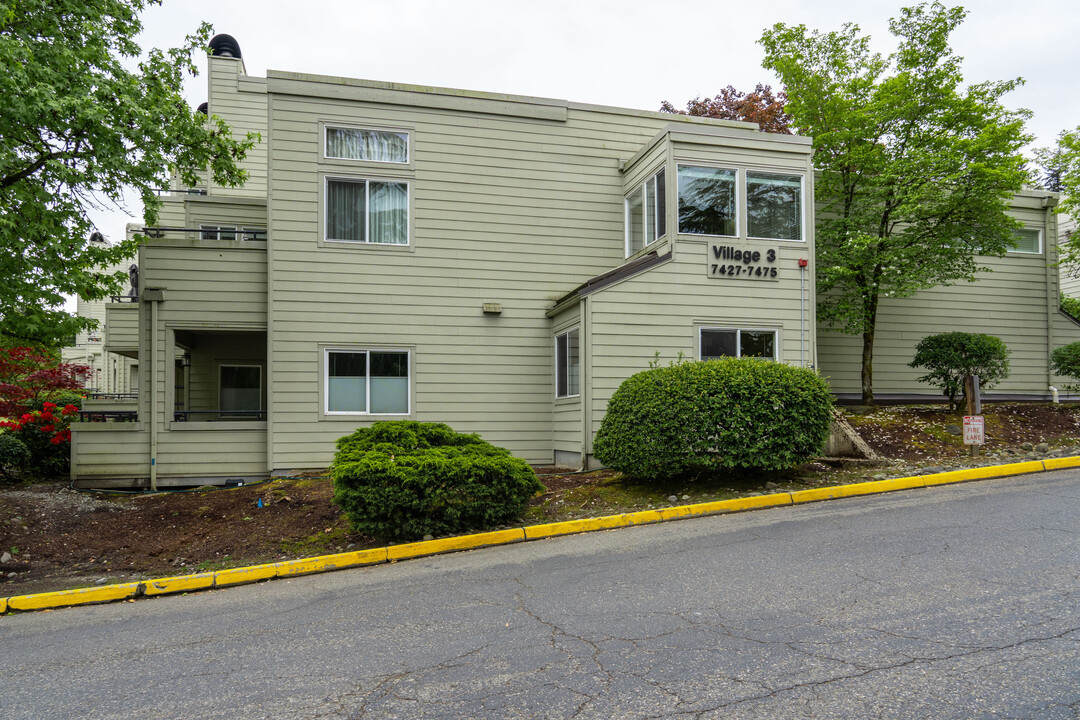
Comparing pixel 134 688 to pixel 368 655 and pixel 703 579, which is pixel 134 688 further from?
pixel 703 579

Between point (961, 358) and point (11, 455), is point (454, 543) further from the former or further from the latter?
point (961, 358)

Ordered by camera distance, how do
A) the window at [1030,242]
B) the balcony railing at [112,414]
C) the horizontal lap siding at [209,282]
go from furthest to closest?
the window at [1030,242] → the balcony railing at [112,414] → the horizontal lap siding at [209,282]

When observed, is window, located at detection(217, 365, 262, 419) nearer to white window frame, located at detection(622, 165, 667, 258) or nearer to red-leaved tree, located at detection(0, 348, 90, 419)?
red-leaved tree, located at detection(0, 348, 90, 419)

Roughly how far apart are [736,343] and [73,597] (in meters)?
10.2

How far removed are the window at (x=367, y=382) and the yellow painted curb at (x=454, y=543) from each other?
17.4 ft

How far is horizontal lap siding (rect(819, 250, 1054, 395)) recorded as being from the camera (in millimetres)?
16422

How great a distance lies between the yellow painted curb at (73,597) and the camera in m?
6.68

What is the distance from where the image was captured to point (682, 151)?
40.4 ft

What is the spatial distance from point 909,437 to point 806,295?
9.88 ft

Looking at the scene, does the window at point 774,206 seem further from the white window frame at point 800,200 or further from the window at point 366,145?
the window at point 366,145

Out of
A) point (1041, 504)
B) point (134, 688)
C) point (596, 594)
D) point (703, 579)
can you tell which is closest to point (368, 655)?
point (134, 688)

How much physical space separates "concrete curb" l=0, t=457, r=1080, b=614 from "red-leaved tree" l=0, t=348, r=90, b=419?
7.23 meters

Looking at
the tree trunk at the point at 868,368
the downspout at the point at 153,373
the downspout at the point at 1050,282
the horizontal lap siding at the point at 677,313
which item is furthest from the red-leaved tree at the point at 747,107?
the downspout at the point at 153,373

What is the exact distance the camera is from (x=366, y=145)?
510 inches
